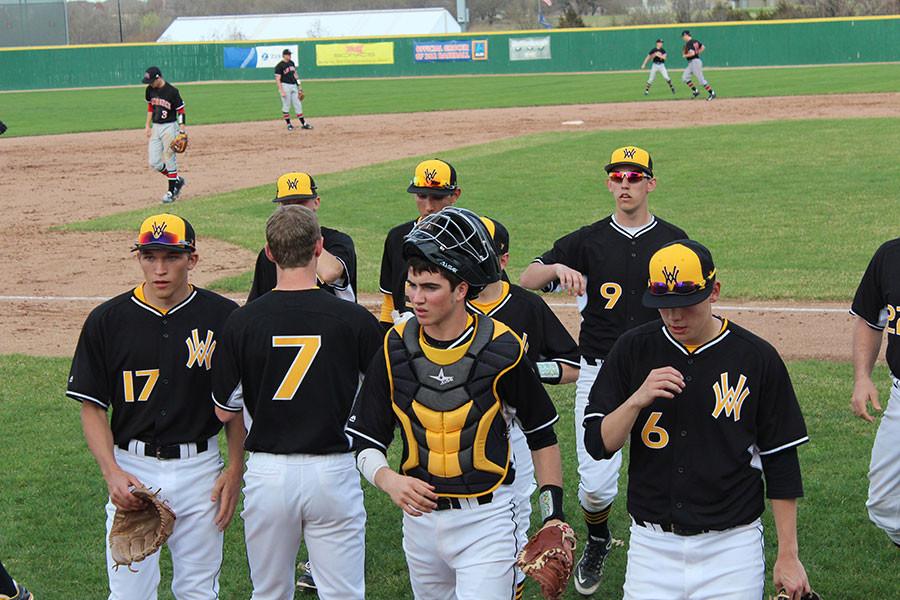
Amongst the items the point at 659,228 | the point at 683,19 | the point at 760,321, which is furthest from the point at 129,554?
the point at 683,19

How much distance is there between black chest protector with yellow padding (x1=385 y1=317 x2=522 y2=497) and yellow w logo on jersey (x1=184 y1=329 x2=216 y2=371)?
3.84 feet

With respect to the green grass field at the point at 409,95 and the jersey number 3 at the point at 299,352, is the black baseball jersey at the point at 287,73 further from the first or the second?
the jersey number 3 at the point at 299,352

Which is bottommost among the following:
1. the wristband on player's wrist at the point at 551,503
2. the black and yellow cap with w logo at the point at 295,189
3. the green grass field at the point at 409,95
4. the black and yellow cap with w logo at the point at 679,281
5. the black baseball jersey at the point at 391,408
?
the wristband on player's wrist at the point at 551,503

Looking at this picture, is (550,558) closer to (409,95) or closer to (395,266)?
(395,266)

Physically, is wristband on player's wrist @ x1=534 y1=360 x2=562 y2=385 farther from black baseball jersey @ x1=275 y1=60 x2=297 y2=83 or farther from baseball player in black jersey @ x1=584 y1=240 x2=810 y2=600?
black baseball jersey @ x1=275 y1=60 x2=297 y2=83

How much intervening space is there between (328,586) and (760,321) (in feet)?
24.4

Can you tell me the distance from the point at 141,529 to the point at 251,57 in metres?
55.6

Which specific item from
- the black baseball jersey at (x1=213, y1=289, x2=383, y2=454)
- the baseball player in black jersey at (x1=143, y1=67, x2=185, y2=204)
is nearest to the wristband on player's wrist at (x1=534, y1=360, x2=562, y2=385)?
the black baseball jersey at (x1=213, y1=289, x2=383, y2=454)

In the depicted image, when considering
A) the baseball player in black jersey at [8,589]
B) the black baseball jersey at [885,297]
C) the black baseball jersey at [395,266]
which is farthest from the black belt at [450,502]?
the black baseball jersey at [885,297]

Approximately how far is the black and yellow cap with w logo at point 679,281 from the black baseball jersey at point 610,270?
2.17m

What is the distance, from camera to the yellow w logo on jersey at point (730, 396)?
13.6 feet

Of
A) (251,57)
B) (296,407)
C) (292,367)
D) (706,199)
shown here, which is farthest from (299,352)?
(251,57)

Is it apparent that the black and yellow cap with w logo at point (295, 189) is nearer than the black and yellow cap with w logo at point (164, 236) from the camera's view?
No

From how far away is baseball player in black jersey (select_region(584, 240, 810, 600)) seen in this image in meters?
4.11
